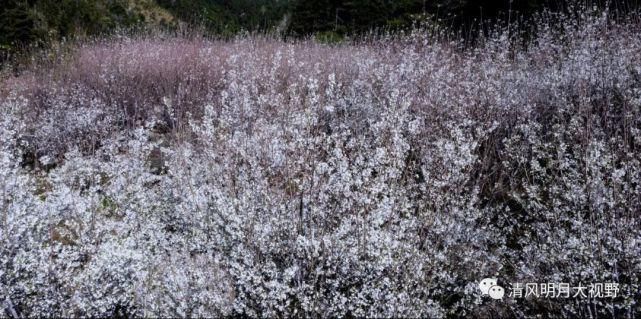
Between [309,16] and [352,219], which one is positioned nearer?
[352,219]

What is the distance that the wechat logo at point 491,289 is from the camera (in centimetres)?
253

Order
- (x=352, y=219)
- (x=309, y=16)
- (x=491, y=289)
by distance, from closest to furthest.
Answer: (x=491, y=289) → (x=352, y=219) → (x=309, y=16)

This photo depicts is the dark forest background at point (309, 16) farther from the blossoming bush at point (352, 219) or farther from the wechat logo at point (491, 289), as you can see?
the wechat logo at point (491, 289)

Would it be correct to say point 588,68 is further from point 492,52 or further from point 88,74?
point 88,74

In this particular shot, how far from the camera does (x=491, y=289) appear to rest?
8.32ft

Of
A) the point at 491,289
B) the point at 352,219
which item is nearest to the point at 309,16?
the point at 352,219

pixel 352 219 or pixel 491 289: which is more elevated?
pixel 352 219

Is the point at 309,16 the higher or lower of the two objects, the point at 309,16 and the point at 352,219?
the higher

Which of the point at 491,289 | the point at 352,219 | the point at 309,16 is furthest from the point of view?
the point at 309,16

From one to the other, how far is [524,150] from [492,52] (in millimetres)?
2181

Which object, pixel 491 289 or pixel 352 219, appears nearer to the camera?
pixel 491 289

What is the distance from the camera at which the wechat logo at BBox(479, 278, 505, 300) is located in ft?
8.29

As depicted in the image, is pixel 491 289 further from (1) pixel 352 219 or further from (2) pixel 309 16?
(2) pixel 309 16

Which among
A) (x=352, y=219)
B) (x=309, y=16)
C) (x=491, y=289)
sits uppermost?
(x=309, y=16)
